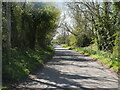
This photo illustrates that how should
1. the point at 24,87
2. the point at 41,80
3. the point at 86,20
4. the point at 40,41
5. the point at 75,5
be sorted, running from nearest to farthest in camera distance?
the point at 24,87 → the point at 41,80 → the point at 40,41 → the point at 75,5 → the point at 86,20

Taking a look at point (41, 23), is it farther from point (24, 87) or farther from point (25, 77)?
point (24, 87)

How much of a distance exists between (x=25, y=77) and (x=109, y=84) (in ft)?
12.0

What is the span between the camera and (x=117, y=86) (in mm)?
7164

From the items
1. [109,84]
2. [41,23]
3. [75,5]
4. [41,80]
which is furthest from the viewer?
[75,5]

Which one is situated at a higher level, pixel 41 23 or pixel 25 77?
pixel 41 23

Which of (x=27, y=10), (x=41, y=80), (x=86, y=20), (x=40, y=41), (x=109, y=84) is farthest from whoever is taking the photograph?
(x=86, y=20)

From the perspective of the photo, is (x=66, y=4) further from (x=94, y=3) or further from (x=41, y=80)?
(x=41, y=80)

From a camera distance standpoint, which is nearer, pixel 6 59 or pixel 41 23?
pixel 6 59

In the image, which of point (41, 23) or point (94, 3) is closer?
point (41, 23)

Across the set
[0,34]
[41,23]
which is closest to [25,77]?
[0,34]

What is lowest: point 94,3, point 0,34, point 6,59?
point 6,59

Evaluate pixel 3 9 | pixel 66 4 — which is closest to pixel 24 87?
pixel 3 9

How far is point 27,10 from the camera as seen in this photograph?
16.6 meters

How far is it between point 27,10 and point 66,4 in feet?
36.9
